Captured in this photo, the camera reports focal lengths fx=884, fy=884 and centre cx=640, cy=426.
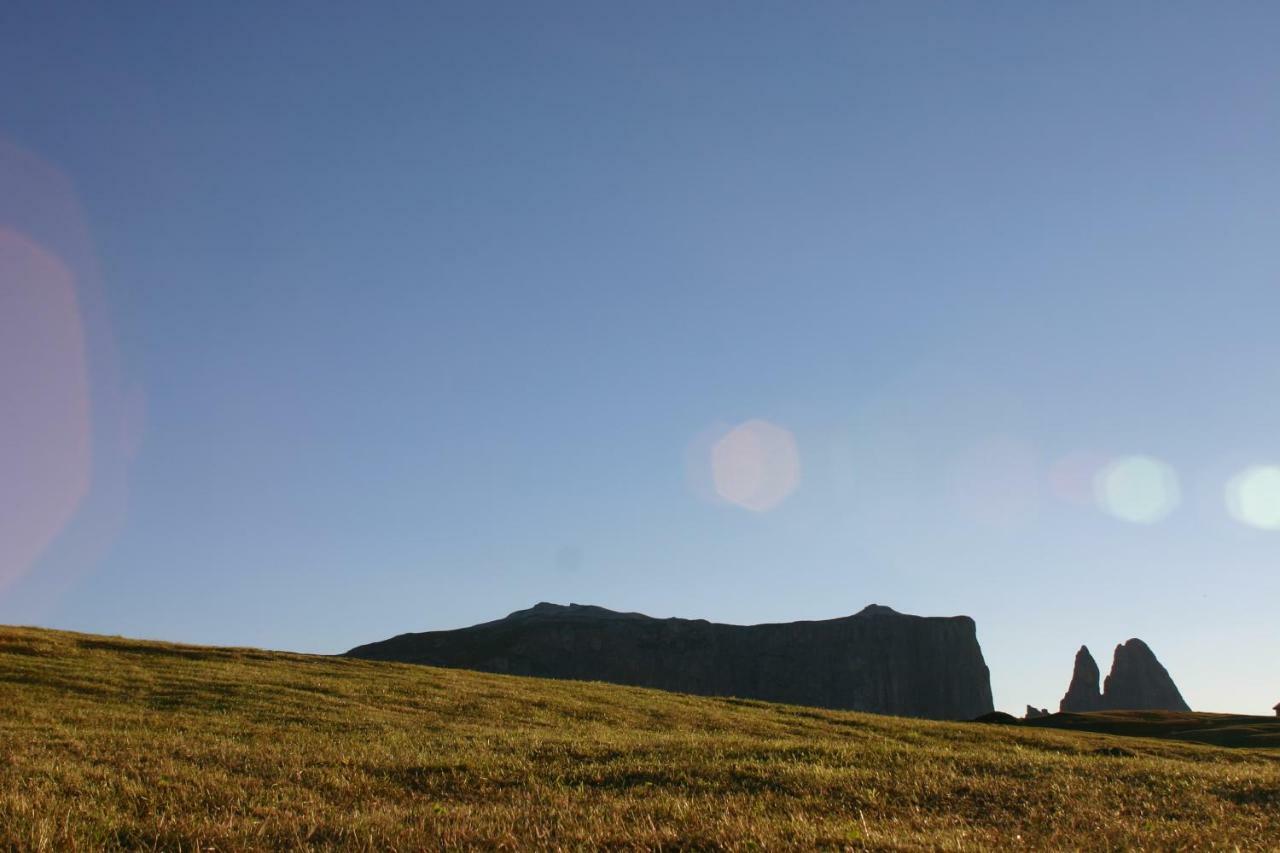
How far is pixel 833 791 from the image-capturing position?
15664mm

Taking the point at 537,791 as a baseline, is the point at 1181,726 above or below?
above

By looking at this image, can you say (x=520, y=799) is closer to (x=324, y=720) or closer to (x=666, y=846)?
(x=666, y=846)

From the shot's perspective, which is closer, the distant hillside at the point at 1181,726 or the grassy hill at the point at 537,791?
the grassy hill at the point at 537,791

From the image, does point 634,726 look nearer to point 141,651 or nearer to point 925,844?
point 925,844

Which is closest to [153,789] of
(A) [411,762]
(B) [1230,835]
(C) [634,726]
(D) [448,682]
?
(A) [411,762]

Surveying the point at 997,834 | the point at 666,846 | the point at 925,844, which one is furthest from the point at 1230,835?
the point at 666,846

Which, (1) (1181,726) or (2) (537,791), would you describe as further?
(1) (1181,726)

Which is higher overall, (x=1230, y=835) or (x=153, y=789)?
(x=1230, y=835)

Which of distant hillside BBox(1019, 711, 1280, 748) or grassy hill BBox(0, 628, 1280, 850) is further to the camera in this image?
distant hillside BBox(1019, 711, 1280, 748)

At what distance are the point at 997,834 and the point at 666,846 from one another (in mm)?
4895

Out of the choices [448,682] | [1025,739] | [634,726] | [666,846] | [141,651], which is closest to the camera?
[666,846]

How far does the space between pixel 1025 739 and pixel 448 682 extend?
30907mm

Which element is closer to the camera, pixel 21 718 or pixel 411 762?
pixel 411 762

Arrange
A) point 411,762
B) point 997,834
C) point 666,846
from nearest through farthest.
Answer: point 666,846 < point 997,834 < point 411,762
